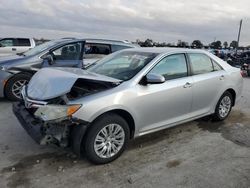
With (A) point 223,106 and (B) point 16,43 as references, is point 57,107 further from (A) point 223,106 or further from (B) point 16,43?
(B) point 16,43

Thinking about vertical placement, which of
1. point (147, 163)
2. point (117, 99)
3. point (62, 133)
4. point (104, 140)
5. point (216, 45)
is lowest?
point (147, 163)

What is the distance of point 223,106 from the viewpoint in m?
5.79

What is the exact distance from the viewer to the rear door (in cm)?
499

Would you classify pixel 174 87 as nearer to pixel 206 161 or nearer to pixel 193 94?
pixel 193 94

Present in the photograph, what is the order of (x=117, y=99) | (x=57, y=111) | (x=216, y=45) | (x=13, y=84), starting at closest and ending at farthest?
1. (x=57, y=111)
2. (x=117, y=99)
3. (x=13, y=84)
4. (x=216, y=45)

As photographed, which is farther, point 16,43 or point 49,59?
point 16,43

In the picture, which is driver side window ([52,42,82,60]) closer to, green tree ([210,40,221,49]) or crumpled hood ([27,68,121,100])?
crumpled hood ([27,68,121,100])

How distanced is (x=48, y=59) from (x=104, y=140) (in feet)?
13.3

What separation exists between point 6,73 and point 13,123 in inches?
74.5

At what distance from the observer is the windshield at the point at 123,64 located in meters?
4.36

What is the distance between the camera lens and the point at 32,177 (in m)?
3.51

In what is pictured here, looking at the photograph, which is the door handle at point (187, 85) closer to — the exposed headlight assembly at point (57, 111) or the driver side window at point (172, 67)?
the driver side window at point (172, 67)

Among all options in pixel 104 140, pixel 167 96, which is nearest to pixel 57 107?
pixel 104 140

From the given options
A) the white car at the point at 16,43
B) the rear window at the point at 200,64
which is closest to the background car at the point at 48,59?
the rear window at the point at 200,64
